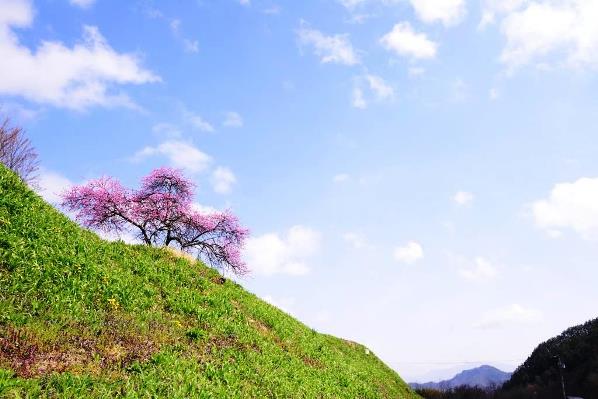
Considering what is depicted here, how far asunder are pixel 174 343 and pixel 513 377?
4883 centimetres

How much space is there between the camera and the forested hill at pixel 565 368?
3794 cm

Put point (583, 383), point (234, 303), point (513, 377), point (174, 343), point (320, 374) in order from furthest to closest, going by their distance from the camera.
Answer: point (513, 377)
point (583, 383)
point (234, 303)
point (320, 374)
point (174, 343)

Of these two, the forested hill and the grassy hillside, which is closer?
the grassy hillside

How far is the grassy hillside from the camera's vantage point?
10.5 m

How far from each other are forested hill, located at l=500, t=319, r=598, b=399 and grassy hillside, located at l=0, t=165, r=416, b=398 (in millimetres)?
24415

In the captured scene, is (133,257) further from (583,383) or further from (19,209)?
(583,383)

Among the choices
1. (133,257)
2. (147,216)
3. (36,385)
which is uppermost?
(147,216)

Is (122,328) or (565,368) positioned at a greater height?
(565,368)

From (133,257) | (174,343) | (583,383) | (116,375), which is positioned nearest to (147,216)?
(133,257)

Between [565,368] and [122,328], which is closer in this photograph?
[122,328]

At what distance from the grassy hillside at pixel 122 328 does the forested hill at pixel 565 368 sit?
961 inches

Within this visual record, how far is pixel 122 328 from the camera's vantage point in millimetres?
13531

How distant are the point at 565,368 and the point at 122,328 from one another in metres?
44.6

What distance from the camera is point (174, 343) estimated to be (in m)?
14.3
